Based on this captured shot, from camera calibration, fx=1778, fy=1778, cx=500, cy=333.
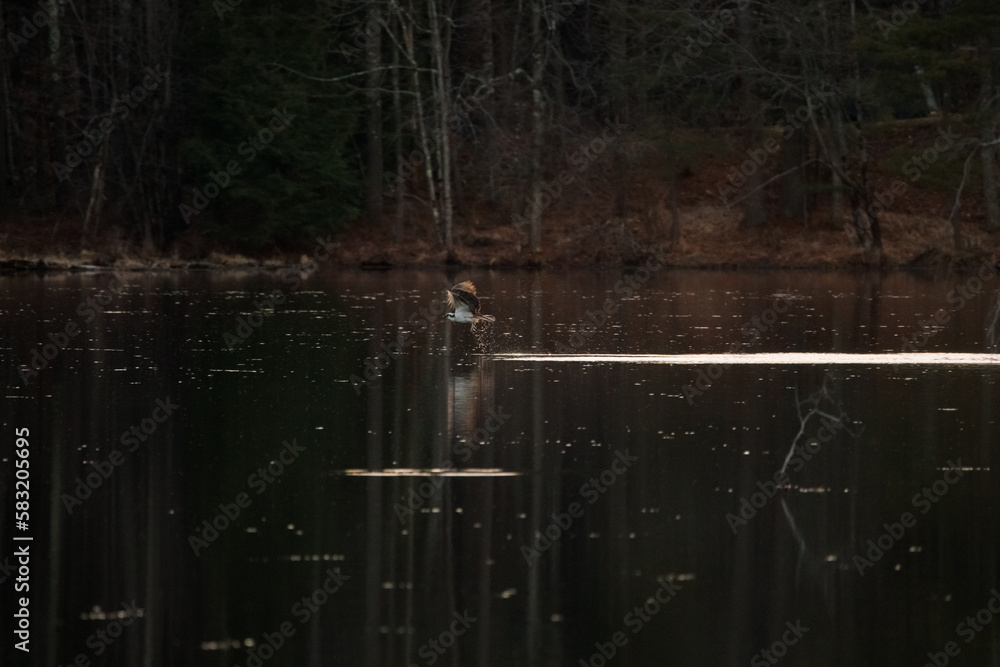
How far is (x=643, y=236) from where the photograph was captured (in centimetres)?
5138

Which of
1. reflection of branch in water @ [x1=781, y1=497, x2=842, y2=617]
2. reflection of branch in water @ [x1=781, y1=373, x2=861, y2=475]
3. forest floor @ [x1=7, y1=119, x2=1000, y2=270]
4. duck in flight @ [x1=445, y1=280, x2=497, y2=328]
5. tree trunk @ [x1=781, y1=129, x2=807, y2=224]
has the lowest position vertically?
reflection of branch in water @ [x1=781, y1=497, x2=842, y2=617]

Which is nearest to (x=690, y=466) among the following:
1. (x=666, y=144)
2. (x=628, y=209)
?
(x=666, y=144)

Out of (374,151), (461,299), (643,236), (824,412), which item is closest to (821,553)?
(824,412)

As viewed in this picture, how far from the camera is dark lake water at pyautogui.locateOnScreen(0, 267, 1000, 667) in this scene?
10.0 meters

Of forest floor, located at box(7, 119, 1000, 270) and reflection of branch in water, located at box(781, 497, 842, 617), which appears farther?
forest floor, located at box(7, 119, 1000, 270)

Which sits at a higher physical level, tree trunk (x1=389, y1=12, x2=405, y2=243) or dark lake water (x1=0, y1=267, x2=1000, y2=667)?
tree trunk (x1=389, y1=12, x2=405, y2=243)

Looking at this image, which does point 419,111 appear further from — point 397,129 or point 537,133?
point 537,133

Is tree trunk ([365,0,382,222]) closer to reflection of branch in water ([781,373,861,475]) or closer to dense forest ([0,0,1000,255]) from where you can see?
dense forest ([0,0,1000,255])

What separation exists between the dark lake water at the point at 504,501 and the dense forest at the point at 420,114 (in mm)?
22949

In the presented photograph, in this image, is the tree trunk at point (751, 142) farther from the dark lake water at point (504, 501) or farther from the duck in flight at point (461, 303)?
the duck in flight at point (461, 303)

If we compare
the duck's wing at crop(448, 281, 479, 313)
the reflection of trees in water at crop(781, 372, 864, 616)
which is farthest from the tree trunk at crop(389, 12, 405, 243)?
the reflection of trees in water at crop(781, 372, 864, 616)

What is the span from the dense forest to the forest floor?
0.24m

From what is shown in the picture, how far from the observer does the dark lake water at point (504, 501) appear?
10023 mm

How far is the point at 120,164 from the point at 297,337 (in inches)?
1042
